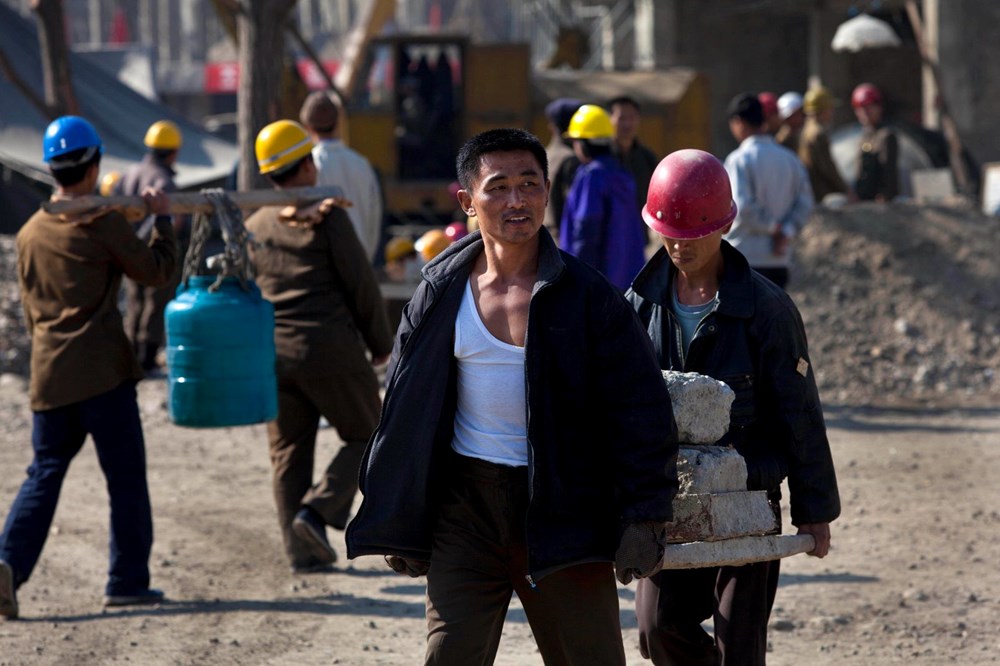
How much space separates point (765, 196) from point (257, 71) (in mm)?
5018

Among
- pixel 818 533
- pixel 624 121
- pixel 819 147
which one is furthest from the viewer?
pixel 819 147

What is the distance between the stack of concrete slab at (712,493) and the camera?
3.79m

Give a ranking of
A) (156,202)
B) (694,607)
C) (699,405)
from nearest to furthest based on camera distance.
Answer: (699,405)
(694,607)
(156,202)

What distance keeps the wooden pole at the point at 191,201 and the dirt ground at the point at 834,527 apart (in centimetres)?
159

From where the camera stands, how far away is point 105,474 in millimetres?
6129

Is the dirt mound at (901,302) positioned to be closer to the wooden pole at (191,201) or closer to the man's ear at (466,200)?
the wooden pole at (191,201)

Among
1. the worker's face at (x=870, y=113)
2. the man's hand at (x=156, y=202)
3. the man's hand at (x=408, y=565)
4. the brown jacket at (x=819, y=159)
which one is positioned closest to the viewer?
the man's hand at (x=408, y=565)

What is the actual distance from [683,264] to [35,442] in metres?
3.11

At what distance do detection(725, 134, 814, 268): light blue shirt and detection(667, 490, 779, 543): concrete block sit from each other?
16.8 ft

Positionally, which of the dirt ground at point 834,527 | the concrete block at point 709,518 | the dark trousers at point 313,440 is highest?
the concrete block at point 709,518

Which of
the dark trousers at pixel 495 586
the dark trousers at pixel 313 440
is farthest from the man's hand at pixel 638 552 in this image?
the dark trousers at pixel 313 440

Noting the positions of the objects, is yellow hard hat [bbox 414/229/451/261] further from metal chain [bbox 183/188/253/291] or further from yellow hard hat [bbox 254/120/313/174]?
metal chain [bbox 183/188/253/291]

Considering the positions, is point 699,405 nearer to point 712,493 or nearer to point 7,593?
point 712,493

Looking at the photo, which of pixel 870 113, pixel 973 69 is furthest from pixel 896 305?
pixel 973 69
